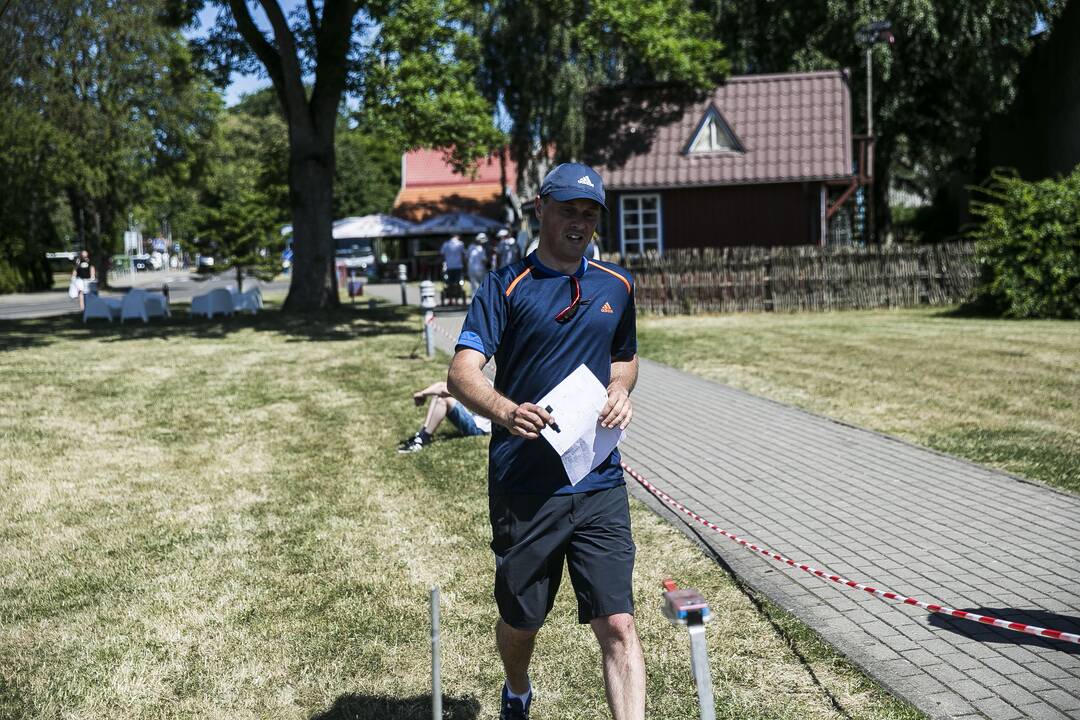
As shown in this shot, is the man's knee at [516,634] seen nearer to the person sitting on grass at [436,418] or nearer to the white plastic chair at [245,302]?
the person sitting on grass at [436,418]

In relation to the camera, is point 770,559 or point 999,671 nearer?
point 999,671

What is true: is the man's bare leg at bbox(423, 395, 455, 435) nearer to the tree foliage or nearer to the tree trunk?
the tree trunk

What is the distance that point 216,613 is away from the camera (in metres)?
5.25

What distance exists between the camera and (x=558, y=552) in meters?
3.47

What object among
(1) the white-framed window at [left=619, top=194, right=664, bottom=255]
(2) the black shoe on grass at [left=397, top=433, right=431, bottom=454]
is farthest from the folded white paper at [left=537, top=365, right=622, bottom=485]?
(1) the white-framed window at [left=619, top=194, right=664, bottom=255]

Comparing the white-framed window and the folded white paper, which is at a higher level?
the white-framed window

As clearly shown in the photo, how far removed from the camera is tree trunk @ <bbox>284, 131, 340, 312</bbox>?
23.3 metres

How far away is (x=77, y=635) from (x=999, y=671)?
4220mm

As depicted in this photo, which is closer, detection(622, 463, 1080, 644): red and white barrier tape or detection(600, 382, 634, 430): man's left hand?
detection(600, 382, 634, 430): man's left hand

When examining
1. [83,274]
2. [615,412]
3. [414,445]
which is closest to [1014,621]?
[615,412]

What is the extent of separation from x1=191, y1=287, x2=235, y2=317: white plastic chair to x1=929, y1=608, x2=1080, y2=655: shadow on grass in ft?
73.8

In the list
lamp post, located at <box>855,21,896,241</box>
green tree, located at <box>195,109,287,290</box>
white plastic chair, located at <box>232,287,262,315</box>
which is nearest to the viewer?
white plastic chair, located at <box>232,287,262,315</box>

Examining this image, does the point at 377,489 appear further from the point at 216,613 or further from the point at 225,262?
the point at 225,262

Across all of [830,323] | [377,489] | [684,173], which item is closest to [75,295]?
[684,173]
